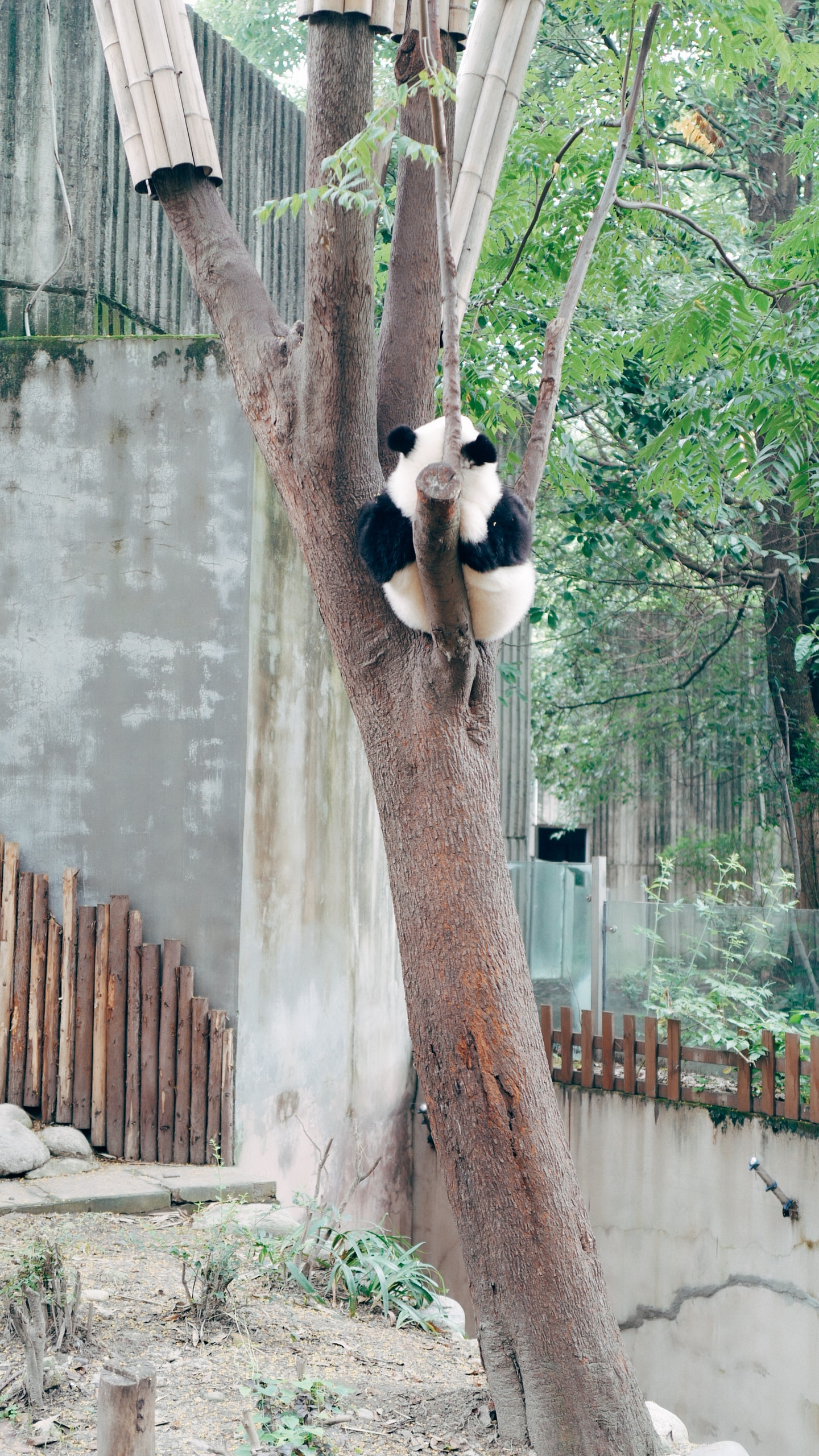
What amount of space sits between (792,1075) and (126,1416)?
471 cm

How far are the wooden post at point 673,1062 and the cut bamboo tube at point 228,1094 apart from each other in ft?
8.45

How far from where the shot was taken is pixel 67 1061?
18.7ft

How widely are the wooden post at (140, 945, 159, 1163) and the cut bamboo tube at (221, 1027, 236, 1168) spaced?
36 cm

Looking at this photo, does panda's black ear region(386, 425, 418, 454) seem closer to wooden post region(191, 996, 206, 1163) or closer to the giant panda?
the giant panda

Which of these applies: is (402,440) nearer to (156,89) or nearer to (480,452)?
(480,452)

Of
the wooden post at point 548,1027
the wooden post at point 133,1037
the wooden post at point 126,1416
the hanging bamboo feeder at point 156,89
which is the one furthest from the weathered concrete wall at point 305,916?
the wooden post at point 126,1416

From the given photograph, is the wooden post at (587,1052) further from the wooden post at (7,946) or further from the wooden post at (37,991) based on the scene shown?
the wooden post at (7,946)

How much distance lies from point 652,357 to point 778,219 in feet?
12.9

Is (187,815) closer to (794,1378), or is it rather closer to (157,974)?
(157,974)

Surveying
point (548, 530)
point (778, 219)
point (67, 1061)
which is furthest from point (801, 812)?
point (67, 1061)

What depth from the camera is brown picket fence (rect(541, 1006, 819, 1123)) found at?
6.02 metres

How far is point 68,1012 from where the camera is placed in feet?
18.8

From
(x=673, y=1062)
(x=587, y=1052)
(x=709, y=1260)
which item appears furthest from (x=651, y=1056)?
(x=709, y=1260)

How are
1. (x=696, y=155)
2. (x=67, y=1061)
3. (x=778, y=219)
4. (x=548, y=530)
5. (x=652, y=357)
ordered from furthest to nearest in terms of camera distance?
(x=548, y=530), (x=696, y=155), (x=778, y=219), (x=652, y=357), (x=67, y=1061)
